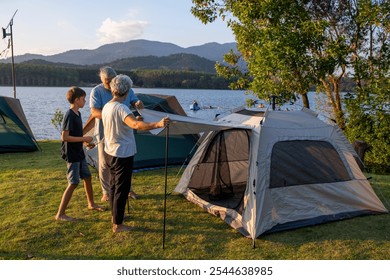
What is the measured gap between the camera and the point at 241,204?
15.5 feet

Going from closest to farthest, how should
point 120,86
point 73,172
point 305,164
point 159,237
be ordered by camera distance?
point 120,86, point 159,237, point 73,172, point 305,164

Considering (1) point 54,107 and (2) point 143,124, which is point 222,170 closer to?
(2) point 143,124

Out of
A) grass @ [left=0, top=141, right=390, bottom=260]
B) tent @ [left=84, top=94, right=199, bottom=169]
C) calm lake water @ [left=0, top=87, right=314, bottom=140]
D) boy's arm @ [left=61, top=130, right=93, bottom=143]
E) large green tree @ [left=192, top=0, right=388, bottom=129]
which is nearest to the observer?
grass @ [left=0, top=141, right=390, bottom=260]

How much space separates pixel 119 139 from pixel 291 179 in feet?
7.26

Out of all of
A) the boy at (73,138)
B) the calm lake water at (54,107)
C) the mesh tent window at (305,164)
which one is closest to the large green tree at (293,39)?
the calm lake water at (54,107)

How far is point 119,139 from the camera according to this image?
12.9 ft

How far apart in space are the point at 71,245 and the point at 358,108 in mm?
7625

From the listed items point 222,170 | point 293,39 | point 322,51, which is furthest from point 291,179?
point 322,51

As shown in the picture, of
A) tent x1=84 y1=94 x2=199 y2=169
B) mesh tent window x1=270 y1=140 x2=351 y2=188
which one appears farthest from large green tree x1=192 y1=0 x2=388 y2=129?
mesh tent window x1=270 y1=140 x2=351 y2=188

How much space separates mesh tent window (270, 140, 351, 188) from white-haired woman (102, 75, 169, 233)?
70.4 inches

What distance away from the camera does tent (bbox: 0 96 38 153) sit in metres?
9.77

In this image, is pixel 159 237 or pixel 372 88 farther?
pixel 372 88

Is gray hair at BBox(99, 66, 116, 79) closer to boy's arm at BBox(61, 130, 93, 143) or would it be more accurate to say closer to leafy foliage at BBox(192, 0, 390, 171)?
boy's arm at BBox(61, 130, 93, 143)

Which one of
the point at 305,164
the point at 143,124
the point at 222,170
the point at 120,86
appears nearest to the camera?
the point at 143,124
